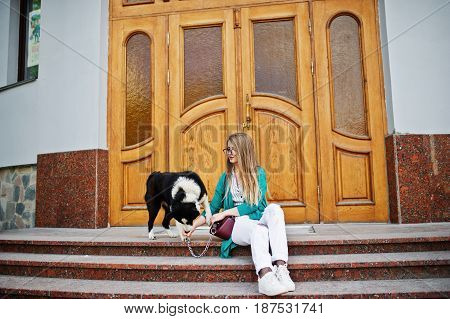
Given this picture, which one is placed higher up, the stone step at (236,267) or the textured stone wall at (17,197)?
the textured stone wall at (17,197)

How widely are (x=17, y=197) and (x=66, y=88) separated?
1882mm

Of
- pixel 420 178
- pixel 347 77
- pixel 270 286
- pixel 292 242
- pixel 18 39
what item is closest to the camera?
pixel 270 286

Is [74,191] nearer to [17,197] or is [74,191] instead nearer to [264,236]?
[17,197]

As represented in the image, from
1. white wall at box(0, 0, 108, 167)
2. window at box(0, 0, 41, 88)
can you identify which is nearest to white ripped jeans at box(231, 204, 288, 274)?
white wall at box(0, 0, 108, 167)

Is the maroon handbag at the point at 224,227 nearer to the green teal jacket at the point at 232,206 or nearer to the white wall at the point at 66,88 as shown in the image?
the green teal jacket at the point at 232,206

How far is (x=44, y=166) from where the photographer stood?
5.30 metres

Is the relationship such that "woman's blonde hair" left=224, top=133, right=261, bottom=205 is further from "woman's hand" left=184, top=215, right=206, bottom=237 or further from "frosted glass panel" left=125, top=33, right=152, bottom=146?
"frosted glass panel" left=125, top=33, right=152, bottom=146

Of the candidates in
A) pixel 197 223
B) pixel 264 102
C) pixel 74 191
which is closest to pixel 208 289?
pixel 197 223

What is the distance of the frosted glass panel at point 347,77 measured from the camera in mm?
4881

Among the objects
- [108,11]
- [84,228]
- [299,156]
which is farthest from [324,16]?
[84,228]

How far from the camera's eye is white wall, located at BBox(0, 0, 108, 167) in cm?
518

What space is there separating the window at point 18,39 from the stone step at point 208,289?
4.14 m

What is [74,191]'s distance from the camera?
199 inches

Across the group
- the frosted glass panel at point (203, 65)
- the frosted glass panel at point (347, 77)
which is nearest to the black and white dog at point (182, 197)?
the frosted glass panel at point (203, 65)
